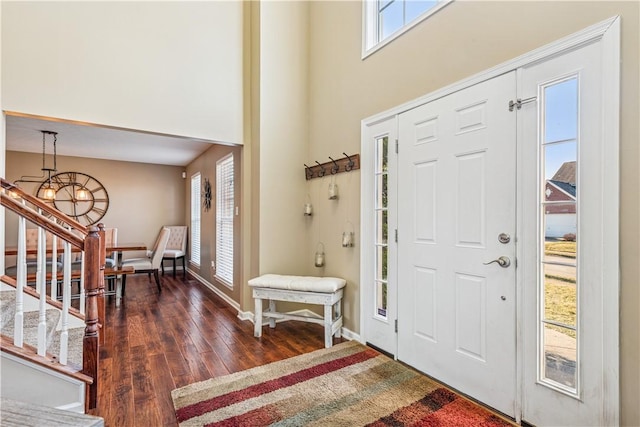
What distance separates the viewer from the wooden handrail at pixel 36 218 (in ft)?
5.57

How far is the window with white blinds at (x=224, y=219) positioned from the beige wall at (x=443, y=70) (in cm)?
142

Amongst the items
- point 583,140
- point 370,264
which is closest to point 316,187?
point 370,264

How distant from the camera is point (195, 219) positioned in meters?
6.51

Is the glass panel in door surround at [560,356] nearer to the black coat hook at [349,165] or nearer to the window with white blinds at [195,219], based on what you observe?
the black coat hook at [349,165]

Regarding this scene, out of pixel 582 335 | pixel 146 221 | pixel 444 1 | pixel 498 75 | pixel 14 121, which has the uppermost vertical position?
pixel 444 1

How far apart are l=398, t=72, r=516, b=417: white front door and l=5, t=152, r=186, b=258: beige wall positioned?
6061 mm

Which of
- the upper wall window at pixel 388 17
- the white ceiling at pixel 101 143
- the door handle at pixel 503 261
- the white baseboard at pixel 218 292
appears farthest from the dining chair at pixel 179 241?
the door handle at pixel 503 261

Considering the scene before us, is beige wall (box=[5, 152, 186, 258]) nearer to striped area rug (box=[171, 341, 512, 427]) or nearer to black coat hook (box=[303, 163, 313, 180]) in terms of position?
black coat hook (box=[303, 163, 313, 180])

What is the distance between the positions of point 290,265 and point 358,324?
3.54 ft

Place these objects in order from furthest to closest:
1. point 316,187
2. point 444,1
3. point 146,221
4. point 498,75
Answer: point 146,221
point 316,187
point 444,1
point 498,75

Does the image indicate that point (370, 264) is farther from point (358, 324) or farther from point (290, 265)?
point (290, 265)

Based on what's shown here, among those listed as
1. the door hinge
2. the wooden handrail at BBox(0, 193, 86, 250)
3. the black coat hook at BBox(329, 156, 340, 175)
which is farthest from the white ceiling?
the door hinge

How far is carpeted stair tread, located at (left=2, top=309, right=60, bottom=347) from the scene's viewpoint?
2.15m

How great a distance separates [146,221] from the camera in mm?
6887
